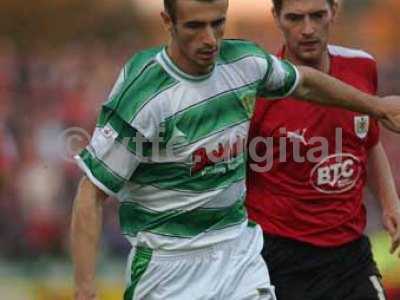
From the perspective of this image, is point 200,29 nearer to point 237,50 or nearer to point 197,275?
point 237,50

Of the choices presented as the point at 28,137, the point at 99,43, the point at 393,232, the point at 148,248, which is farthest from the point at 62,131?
the point at 148,248

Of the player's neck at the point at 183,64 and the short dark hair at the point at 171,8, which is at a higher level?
the short dark hair at the point at 171,8

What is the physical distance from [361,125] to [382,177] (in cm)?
35

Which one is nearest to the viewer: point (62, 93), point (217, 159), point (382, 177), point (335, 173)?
point (217, 159)

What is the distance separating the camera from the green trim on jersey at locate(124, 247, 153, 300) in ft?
16.8

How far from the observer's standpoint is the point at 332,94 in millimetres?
5395

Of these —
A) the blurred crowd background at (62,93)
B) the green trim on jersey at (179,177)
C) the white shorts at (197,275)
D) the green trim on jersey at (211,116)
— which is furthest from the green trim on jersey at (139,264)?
the blurred crowd background at (62,93)

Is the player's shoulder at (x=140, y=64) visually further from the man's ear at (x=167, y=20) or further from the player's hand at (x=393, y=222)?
the player's hand at (x=393, y=222)

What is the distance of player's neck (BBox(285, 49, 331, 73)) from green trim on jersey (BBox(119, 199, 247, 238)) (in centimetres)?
104

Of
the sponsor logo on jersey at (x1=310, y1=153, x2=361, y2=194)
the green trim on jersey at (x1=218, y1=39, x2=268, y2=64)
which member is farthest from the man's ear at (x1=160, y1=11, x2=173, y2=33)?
the sponsor logo on jersey at (x1=310, y1=153, x2=361, y2=194)

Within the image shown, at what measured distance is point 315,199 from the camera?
596 centimetres

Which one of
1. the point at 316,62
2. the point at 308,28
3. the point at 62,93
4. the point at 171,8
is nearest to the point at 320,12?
the point at 308,28

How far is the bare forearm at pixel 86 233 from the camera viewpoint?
15.5ft

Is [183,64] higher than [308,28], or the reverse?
[183,64]
